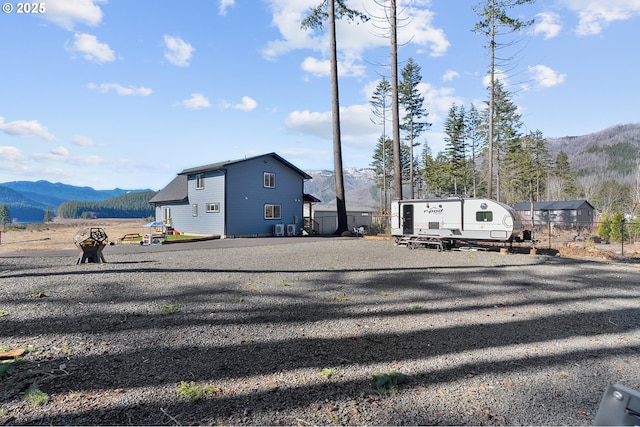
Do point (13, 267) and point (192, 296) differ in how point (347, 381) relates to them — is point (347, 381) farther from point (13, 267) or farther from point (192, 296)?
point (13, 267)

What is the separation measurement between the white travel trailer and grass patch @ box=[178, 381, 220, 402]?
13.6m

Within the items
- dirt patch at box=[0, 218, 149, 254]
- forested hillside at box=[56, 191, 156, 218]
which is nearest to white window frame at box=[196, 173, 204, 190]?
dirt patch at box=[0, 218, 149, 254]

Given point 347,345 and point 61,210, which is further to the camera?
point 61,210

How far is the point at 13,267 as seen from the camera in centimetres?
927

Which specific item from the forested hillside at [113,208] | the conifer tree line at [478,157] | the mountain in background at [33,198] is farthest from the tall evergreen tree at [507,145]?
the mountain in background at [33,198]

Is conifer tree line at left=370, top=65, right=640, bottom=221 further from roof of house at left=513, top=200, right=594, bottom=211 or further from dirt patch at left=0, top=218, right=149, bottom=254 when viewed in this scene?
dirt patch at left=0, top=218, right=149, bottom=254

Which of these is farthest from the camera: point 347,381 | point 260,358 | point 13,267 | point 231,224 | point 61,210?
point 61,210

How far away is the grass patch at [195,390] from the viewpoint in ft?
9.34

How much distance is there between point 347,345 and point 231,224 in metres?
20.2

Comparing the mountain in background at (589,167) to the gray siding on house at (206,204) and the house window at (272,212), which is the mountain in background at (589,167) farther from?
the gray siding on house at (206,204)

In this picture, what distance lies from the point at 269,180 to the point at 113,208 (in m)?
95.7

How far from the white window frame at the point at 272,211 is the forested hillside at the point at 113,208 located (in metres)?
81.9

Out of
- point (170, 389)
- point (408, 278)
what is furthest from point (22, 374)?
point (408, 278)

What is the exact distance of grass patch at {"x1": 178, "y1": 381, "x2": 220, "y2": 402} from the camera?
9.34ft
